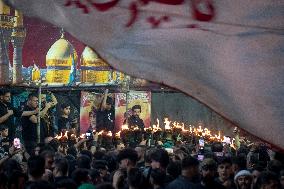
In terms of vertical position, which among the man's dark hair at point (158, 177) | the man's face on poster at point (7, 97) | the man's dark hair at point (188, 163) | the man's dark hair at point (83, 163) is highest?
the man's face on poster at point (7, 97)

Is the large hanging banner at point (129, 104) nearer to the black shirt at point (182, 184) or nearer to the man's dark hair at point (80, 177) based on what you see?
the man's dark hair at point (80, 177)

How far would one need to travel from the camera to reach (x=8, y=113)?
13.7 meters

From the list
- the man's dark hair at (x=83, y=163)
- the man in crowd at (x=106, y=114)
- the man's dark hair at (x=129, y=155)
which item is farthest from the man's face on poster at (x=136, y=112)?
the man's dark hair at (x=129, y=155)

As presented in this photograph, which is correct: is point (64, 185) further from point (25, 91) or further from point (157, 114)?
point (157, 114)

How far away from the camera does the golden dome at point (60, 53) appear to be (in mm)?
24203

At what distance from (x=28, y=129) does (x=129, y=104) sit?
516 centimetres

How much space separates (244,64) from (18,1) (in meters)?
0.76

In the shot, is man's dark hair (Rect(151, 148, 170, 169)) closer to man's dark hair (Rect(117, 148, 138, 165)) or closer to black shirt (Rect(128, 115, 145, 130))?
man's dark hair (Rect(117, 148, 138, 165))

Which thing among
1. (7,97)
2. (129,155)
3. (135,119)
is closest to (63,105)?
(135,119)

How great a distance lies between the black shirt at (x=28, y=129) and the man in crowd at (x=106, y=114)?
11.8 feet

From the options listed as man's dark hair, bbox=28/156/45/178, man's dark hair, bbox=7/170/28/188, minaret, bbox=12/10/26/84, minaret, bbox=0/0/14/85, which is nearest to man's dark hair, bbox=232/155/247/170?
man's dark hair, bbox=28/156/45/178

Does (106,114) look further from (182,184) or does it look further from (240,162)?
(182,184)

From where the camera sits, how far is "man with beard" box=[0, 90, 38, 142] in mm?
13664

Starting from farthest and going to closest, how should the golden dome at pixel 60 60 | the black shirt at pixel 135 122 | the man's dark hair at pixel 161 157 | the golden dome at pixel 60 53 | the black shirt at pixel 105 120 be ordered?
1. the golden dome at pixel 60 53
2. the golden dome at pixel 60 60
3. the black shirt at pixel 135 122
4. the black shirt at pixel 105 120
5. the man's dark hair at pixel 161 157
